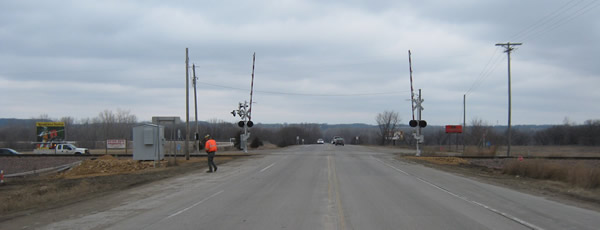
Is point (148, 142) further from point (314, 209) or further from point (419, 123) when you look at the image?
point (419, 123)

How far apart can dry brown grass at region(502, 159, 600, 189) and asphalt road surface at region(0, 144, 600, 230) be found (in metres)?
4.19

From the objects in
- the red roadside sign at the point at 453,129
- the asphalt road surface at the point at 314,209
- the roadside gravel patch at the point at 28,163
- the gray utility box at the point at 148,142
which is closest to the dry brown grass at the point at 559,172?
the asphalt road surface at the point at 314,209

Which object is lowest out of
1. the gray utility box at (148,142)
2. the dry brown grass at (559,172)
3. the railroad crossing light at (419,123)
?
the dry brown grass at (559,172)

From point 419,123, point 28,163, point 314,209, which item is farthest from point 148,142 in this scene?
point 419,123

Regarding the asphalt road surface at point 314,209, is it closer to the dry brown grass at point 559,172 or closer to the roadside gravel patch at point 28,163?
the dry brown grass at point 559,172

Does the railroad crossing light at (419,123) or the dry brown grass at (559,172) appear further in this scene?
the railroad crossing light at (419,123)

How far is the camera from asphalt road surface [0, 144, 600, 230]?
9578mm

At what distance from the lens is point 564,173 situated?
22016mm

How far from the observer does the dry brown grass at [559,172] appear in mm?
18344

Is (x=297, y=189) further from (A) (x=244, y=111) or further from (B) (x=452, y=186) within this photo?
(A) (x=244, y=111)

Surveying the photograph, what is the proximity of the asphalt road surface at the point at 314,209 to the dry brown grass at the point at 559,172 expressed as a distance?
4.19 metres

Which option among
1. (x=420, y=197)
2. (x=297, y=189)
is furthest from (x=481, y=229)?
(x=297, y=189)

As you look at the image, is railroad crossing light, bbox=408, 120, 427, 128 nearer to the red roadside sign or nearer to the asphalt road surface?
the red roadside sign

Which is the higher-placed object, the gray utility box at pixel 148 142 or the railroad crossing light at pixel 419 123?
the railroad crossing light at pixel 419 123
